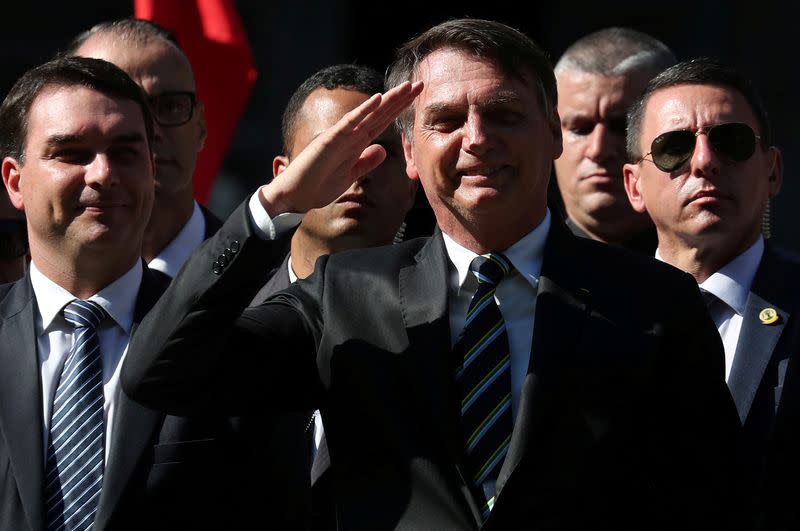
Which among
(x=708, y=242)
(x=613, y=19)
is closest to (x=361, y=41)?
(x=613, y=19)

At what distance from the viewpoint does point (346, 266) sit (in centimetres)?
335

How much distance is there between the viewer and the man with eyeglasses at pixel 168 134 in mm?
4887

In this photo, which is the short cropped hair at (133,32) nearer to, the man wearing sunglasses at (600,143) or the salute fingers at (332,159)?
the man wearing sunglasses at (600,143)

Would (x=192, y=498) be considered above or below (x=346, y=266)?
below

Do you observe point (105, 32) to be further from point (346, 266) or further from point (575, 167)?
point (346, 266)

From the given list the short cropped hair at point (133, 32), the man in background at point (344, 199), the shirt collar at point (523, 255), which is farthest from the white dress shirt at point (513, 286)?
the short cropped hair at point (133, 32)

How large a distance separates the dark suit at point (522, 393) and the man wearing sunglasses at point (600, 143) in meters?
1.56

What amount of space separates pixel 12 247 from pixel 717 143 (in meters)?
2.04

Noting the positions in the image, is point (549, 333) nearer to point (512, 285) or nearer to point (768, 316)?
point (512, 285)

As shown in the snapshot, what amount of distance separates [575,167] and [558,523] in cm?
203

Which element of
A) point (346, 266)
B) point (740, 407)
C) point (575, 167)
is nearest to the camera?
point (346, 266)

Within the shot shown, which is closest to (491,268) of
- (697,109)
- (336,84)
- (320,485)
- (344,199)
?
(320,485)

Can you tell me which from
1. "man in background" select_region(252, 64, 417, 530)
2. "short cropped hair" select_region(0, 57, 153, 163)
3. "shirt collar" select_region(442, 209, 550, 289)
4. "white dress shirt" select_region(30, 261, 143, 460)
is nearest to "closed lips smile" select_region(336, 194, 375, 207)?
"man in background" select_region(252, 64, 417, 530)

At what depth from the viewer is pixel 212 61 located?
6121 mm
